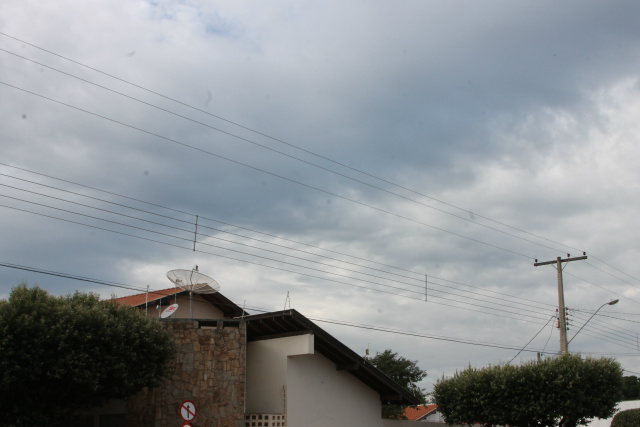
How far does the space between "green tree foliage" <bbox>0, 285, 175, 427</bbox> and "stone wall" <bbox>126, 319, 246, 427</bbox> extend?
242cm

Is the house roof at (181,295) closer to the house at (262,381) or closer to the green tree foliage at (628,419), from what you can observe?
the house at (262,381)

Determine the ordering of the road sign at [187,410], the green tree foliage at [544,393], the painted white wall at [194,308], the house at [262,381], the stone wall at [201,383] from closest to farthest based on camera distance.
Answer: the road sign at [187,410]
the stone wall at [201,383]
the house at [262,381]
the green tree foliage at [544,393]
the painted white wall at [194,308]

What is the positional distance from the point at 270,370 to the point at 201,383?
3.14 metres

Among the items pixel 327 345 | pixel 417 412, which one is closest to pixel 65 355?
pixel 327 345

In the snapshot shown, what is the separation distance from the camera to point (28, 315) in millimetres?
16031

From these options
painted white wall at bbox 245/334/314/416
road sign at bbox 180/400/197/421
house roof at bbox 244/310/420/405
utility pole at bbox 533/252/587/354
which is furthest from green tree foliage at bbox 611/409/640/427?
road sign at bbox 180/400/197/421

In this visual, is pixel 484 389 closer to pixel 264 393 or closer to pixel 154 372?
pixel 264 393

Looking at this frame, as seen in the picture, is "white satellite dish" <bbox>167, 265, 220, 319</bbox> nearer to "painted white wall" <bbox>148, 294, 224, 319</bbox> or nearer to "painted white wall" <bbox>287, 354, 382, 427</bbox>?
"painted white wall" <bbox>287, 354, 382, 427</bbox>

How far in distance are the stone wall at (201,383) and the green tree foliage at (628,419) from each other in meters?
21.6

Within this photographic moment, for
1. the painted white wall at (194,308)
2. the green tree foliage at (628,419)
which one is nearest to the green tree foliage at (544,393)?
the green tree foliage at (628,419)

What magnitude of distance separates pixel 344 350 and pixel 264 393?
337cm

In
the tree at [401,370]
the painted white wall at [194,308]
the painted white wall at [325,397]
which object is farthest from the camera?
the tree at [401,370]

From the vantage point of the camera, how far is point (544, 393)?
24.7 metres

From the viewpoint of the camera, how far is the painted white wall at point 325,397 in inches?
898
